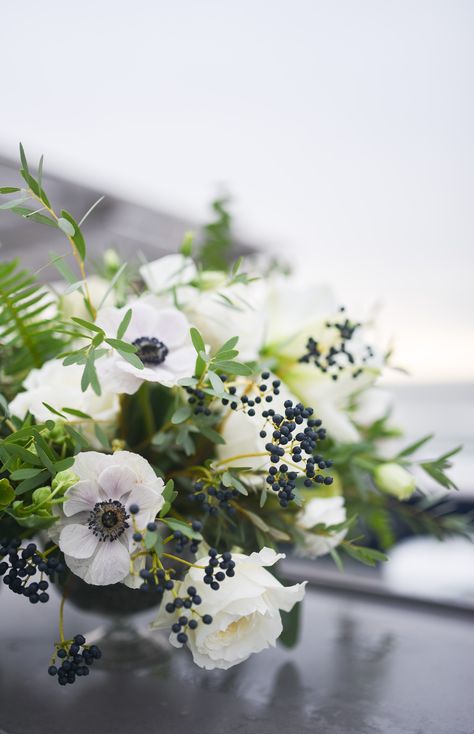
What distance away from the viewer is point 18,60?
2414mm

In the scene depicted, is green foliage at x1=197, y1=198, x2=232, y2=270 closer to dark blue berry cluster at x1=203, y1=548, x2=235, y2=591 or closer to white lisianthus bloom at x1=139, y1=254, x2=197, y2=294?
white lisianthus bloom at x1=139, y1=254, x2=197, y2=294

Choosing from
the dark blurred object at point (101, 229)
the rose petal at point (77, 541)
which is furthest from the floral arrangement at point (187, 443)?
the dark blurred object at point (101, 229)

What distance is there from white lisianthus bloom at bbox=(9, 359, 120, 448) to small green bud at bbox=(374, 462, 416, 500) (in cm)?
25

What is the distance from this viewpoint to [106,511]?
1.27ft

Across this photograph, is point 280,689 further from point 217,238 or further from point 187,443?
point 217,238

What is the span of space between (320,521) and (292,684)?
155 millimetres

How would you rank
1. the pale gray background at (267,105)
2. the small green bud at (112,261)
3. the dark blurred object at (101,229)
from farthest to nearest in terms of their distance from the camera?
the pale gray background at (267,105)
the dark blurred object at (101,229)
the small green bud at (112,261)

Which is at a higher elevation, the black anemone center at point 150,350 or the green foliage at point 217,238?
the black anemone center at point 150,350

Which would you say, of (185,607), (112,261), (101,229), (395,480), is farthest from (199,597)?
(101,229)

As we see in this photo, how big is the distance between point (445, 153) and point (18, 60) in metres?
2.35

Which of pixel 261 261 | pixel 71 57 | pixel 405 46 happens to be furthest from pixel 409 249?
pixel 261 261

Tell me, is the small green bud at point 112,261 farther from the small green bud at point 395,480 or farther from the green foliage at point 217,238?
the small green bud at point 395,480

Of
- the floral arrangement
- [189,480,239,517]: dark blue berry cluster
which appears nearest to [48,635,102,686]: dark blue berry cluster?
the floral arrangement

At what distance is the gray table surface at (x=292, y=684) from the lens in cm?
45
